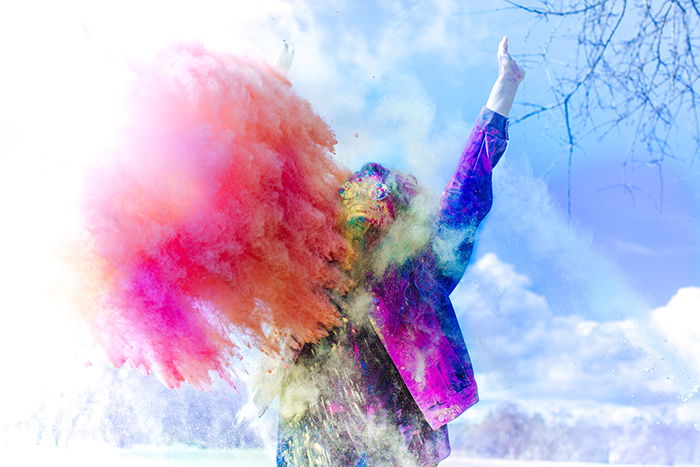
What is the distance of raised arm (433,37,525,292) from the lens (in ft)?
5.71

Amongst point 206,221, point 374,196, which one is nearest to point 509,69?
point 374,196

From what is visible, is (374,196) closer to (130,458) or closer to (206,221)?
(206,221)

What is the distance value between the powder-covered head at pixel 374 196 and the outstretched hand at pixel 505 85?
32 cm

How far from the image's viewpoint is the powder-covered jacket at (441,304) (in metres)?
1.72

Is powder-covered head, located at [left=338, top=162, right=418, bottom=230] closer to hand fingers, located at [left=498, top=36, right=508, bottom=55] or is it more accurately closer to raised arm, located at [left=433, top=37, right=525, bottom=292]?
raised arm, located at [left=433, top=37, right=525, bottom=292]

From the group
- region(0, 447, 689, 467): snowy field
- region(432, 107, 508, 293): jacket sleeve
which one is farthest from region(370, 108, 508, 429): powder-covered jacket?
region(0, 447, 689, 467): snowy field

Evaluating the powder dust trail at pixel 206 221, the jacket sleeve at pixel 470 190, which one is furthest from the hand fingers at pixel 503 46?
the powder dust trail at pixel 206 221

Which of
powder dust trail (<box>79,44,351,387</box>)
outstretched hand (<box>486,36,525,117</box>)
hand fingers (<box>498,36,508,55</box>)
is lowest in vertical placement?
powder dust trail (<box>79,44,351,387</box>)

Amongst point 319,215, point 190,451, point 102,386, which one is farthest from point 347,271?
point 190,451

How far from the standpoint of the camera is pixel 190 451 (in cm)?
331

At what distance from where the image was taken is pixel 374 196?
5.63 ft

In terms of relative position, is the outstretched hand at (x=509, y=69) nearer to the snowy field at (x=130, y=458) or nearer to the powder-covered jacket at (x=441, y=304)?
the powder-covered jacket at (x=441, y=304)

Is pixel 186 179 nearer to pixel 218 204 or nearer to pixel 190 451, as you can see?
pixel 218 204

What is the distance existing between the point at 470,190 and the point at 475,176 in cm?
4
